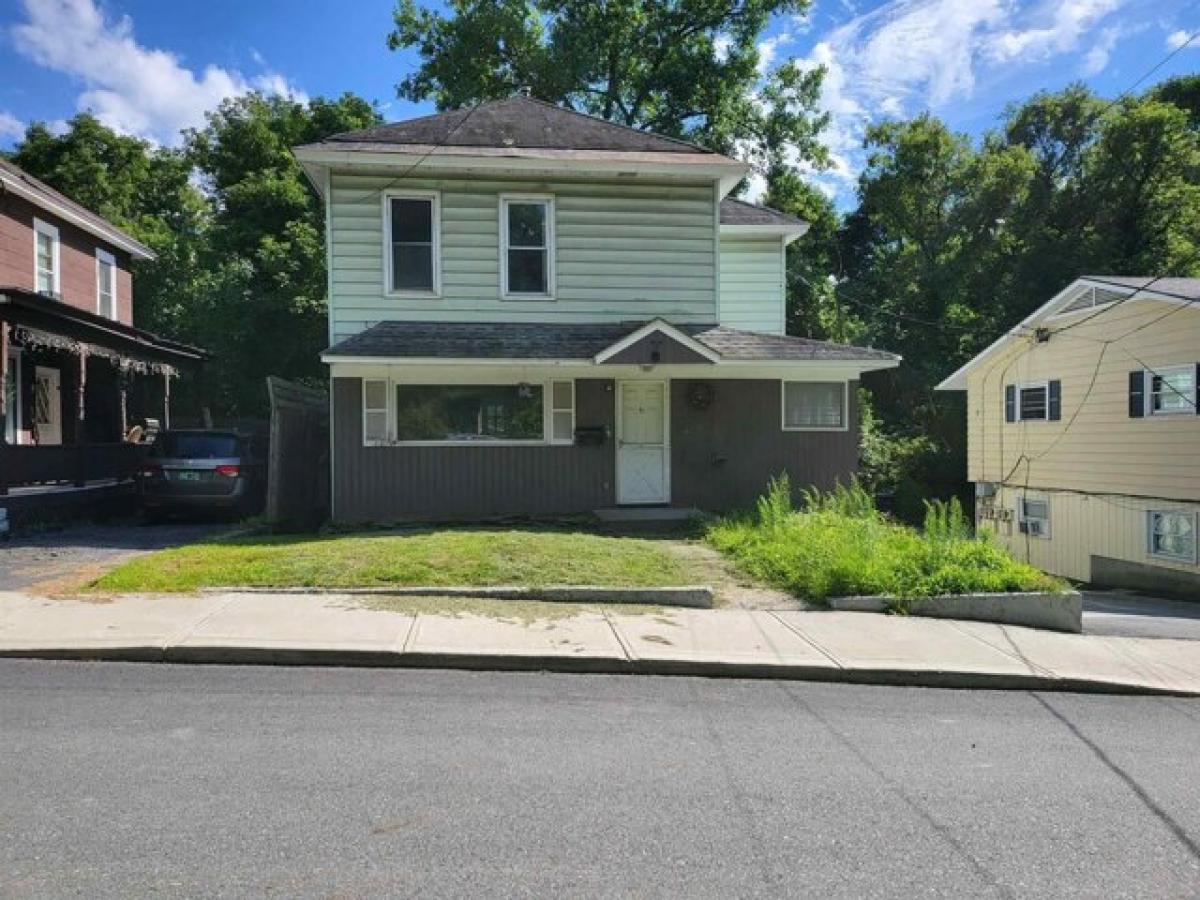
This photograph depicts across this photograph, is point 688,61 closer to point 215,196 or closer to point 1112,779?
point 215,196

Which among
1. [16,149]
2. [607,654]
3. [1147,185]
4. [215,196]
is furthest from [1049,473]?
[16,149]

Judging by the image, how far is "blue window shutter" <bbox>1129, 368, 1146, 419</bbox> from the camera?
16938 millimetres

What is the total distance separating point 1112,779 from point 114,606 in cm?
765

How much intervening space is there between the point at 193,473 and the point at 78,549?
2501 millimetres

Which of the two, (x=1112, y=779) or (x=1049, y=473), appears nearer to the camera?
(x=1112, y=779)

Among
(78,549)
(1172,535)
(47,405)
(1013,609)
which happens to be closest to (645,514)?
(1013,609)

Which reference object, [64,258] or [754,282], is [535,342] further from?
[64,258]

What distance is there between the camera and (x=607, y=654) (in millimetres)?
6570

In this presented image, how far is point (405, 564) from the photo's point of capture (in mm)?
9266

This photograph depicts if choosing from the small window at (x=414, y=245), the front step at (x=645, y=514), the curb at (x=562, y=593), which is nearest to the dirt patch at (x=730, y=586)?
the curb at (x=562, y=593)

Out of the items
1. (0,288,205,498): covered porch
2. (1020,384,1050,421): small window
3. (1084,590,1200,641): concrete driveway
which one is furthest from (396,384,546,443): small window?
(1020,384,1050,421): small window

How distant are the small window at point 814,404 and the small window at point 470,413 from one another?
4.25 meters

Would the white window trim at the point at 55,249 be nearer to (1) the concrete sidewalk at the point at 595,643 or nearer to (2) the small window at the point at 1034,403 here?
(1) the concrete sidewalk at the point at 595,643

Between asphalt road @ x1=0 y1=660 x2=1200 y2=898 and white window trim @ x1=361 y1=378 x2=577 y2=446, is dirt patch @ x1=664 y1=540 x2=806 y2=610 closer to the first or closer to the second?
asphalt road @ x1=0 y1=660 x2=1200 y2=898
